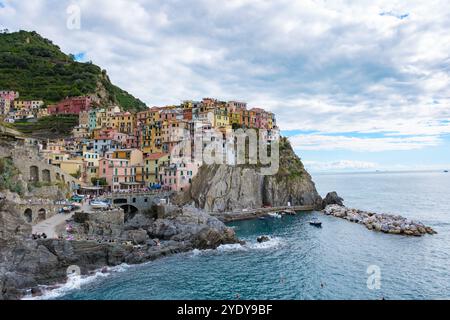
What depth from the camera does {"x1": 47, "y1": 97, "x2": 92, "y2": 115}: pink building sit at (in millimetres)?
113438

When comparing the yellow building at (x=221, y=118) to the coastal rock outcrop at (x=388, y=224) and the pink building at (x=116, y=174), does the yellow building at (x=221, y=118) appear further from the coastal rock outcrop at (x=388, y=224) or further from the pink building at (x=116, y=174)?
the coastal rock outcrop at (x=388, y=224)

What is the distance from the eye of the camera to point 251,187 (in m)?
84.6

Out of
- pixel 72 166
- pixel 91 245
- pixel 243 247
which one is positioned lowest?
pixel 243 247

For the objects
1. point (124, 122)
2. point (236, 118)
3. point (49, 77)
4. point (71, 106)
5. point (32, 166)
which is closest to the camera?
point (32, 166)

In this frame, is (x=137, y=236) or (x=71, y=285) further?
(x=137, y=236)

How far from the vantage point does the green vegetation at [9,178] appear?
1951 inches

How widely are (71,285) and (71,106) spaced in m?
91.0

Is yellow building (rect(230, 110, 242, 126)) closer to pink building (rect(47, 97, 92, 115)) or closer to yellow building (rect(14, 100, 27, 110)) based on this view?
pink building (rect(47, 97, 92, 115))

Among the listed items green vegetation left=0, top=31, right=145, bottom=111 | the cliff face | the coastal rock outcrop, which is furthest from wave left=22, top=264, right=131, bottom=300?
green vegetation left=0, top=31, right=145, bottom=111

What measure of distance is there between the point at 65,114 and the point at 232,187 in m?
64.6

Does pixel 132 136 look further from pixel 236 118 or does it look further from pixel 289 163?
pixel 289 163

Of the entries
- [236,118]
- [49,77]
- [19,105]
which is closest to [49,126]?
[19,105]

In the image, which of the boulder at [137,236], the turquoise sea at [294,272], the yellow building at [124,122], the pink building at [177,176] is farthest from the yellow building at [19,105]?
the turquoise sea at [294,272]
